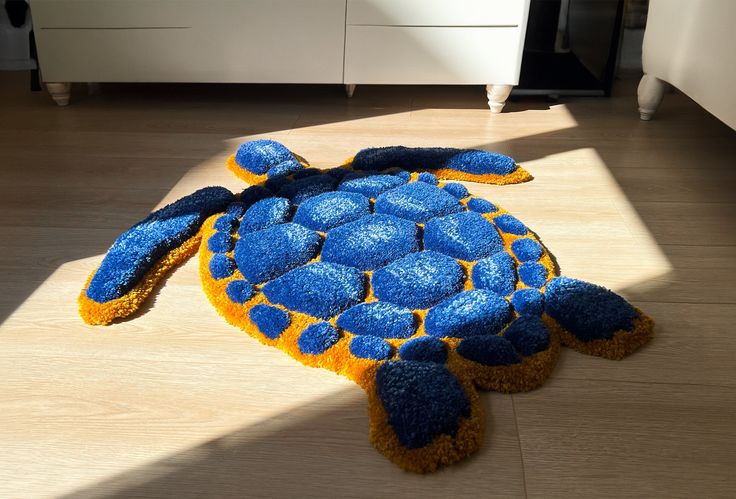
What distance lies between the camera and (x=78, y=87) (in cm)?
246

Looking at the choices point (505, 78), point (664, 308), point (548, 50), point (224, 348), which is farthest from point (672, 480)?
point (548, 50)

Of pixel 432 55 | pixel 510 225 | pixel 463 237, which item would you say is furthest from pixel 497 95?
pixel 463 237

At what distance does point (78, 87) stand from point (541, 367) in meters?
2.14

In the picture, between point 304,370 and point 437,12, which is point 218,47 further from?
point 304,370

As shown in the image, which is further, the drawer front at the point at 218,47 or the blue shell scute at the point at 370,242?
the drawer front at the point at 218,47

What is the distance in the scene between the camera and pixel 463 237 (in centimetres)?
128

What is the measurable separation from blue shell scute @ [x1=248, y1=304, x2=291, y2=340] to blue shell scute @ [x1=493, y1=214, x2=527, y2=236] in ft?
1.71

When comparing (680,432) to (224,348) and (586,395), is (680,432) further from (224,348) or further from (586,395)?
(224,348)

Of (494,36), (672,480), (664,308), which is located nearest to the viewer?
(672,480)

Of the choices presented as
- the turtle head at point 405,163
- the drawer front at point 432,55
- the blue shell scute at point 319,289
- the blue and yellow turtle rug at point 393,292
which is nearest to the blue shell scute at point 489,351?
the blue and yellow turtle rug at point 393,292

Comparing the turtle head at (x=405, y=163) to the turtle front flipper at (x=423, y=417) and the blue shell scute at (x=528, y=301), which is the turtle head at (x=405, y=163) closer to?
the blue shell scute at (x=528, y=301)

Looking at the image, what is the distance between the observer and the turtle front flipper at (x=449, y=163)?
5.42 feet

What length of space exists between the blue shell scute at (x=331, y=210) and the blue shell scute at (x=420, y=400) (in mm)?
476

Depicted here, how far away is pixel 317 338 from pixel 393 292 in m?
0.17
